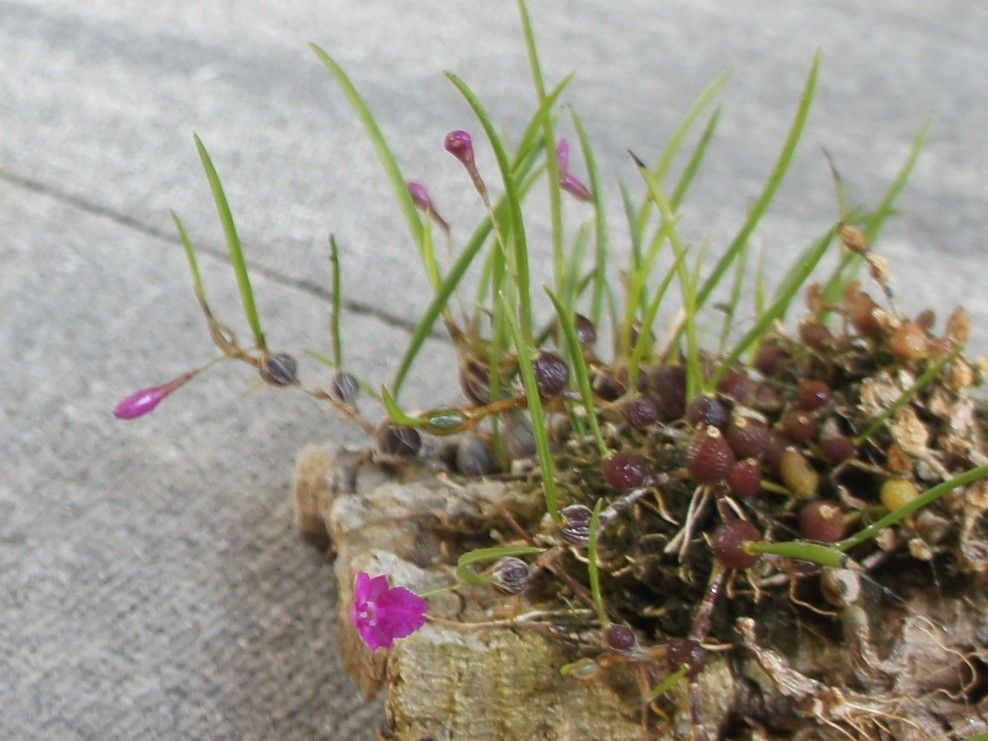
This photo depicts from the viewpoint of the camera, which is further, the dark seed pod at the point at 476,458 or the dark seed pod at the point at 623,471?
the dark seed pod at the point at 476,458

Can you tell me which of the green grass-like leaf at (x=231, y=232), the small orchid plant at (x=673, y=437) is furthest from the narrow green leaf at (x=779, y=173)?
the green grass-like leaf at (x=231, y=232)

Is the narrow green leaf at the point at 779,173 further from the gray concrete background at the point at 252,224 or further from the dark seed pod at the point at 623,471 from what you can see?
the gray concrete background at the point at 252,224

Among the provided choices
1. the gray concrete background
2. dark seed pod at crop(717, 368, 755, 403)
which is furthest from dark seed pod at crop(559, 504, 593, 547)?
the gray concrete background

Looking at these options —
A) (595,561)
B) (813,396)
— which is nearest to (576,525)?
(595,561)

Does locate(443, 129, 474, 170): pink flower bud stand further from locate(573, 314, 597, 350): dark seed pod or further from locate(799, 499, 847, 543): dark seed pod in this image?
locate(799, 499, 847, 543): dark seed pod

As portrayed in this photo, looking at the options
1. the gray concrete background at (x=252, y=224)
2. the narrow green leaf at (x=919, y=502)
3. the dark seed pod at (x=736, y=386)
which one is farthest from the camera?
the gray concrete background at (x=252, y=224)

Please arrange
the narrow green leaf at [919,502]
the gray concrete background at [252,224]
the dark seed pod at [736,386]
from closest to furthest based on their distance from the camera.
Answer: the narrow green leaf at [919,502]
the dark seed pod at [736,386]
the gray concrete background at [252,224]

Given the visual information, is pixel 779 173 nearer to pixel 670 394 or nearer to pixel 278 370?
pixel 670 394
